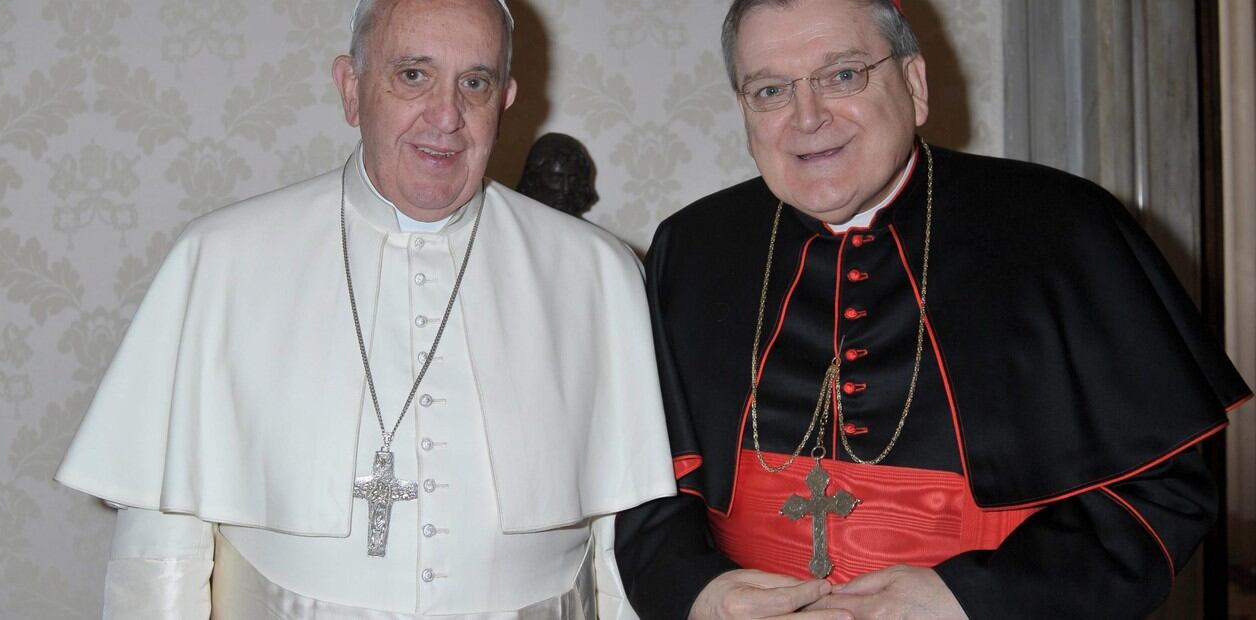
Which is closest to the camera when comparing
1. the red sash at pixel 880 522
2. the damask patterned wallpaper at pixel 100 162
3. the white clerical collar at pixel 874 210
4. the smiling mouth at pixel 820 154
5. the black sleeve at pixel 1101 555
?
the black sleeve at pixel 1101 555

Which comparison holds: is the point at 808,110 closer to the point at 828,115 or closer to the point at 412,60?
the point at 828,115

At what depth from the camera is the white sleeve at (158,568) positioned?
7.16 feet

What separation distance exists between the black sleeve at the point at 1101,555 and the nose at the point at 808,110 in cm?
84

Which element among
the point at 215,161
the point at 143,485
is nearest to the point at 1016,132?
the point at 215,161

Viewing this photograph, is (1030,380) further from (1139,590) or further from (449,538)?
(449,538)

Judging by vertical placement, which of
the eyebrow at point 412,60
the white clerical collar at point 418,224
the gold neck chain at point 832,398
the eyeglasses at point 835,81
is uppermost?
the eyebrow at point 412,60

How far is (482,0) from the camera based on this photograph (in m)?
2.33

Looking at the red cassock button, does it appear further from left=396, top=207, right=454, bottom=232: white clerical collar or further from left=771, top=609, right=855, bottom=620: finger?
left=396, top=207, right=454, bottom=232: white clerical collar

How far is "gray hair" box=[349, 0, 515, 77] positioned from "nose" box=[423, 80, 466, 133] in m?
0.17

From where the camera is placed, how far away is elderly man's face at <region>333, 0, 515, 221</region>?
2.25 meters

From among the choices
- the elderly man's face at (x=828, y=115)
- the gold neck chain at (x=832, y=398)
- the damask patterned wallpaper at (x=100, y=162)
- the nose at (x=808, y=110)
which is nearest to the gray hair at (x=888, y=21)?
the elderly man's face at (x=828, y=115)

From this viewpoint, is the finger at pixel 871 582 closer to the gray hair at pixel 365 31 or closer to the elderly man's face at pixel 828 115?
the elderly man's face at pixel 828 115

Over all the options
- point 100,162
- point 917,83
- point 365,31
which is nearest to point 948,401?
point 917,83

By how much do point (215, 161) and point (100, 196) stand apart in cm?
35
